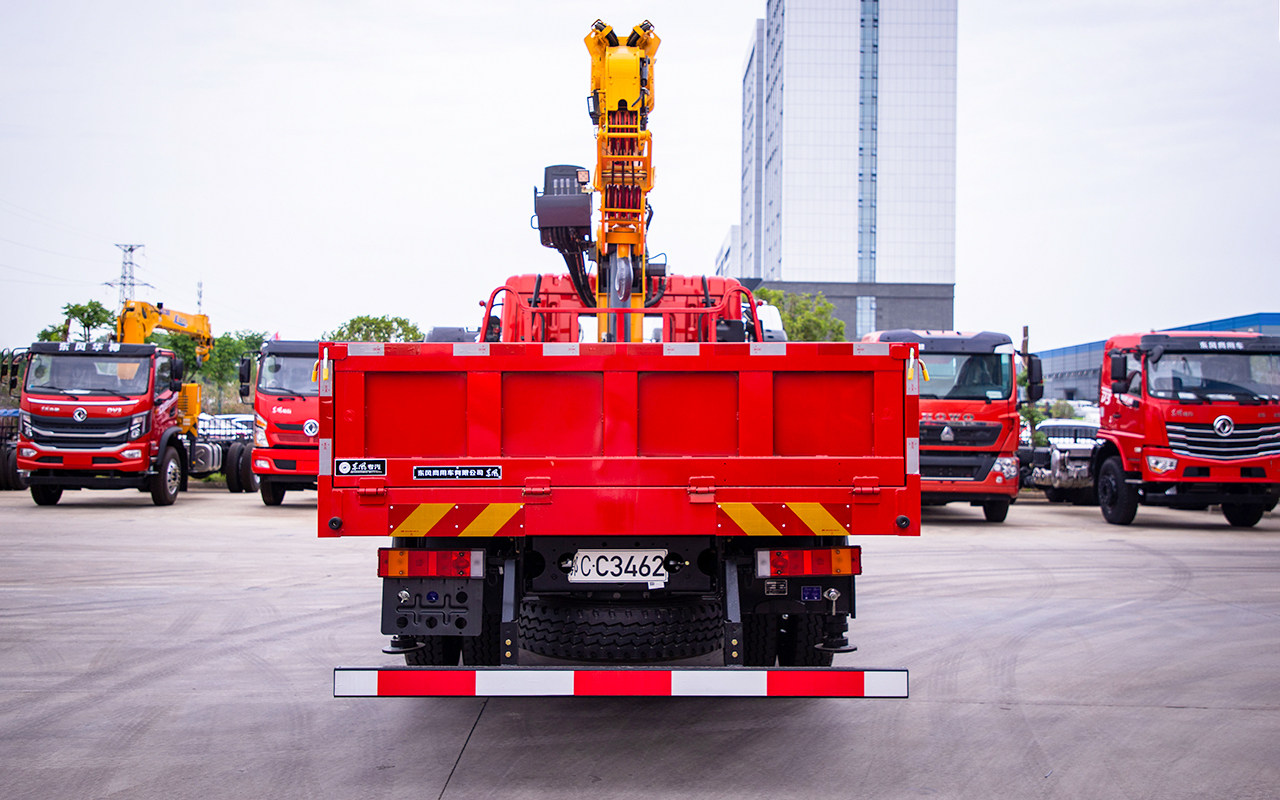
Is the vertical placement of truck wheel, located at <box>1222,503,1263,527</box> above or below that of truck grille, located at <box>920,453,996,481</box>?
below

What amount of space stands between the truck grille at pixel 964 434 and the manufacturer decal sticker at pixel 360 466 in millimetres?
12153

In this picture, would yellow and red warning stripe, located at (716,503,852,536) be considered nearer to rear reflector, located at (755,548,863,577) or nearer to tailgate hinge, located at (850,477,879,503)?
tailgate hinge, located at (850,477,879,503)

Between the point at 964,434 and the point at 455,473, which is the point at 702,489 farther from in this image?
the point at 964,434

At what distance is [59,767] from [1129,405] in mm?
15193

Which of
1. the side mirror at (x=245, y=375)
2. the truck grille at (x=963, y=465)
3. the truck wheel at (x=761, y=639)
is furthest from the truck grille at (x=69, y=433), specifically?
the truck wheel at (x=761, y=639)

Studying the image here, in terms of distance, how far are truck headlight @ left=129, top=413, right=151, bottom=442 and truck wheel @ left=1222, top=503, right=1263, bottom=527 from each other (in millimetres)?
17804

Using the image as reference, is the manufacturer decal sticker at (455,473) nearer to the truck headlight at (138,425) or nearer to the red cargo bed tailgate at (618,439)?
the red cargo bed tailgate at (618,439)

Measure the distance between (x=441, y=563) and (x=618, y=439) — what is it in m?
0.98

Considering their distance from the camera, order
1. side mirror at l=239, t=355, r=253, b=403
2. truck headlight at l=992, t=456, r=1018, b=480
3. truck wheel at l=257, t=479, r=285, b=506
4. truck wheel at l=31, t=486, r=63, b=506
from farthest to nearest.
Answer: truck wheel at l=257, t=479, r=285, b=506
truck wheel at l=31, t=486, r=63, b=506
side mirror at l=239, t=355, r=253, b=403
truck headlight at l=992, t=456, r=1018, b=480

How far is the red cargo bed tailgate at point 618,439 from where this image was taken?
182 inches

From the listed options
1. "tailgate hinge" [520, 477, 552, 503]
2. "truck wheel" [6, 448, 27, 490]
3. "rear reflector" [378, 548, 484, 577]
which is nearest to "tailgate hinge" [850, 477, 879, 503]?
"tailgate hinge" [520, 477, 552, 503]

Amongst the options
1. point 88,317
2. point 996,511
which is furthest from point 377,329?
point 996,511

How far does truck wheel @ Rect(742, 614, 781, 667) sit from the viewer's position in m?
5.16

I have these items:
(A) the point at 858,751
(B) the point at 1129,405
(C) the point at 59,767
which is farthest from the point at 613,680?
(B) the point at 1129,405
